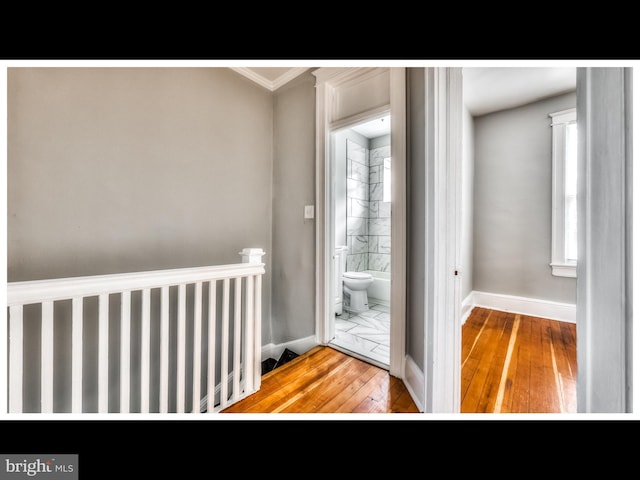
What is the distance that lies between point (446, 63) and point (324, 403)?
1466 mm

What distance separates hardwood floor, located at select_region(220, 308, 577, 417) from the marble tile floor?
14 centimetres

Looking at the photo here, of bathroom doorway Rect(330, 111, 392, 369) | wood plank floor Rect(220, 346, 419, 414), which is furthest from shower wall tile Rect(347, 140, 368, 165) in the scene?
wood plank floor Rect(220, 346, 419, 414)

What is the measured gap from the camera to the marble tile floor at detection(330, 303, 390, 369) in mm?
1859

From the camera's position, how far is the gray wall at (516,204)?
8.32 feet

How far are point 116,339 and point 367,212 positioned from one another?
3.27m

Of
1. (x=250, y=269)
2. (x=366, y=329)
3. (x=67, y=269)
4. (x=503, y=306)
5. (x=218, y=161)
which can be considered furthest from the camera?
(x=503, y=306)

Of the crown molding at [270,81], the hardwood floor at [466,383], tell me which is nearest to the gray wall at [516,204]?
the hardwood floor at [466,383]

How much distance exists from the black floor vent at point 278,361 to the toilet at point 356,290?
1.10 meters

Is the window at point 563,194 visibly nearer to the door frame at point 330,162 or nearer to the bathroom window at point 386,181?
the bathroom window at point 386,181

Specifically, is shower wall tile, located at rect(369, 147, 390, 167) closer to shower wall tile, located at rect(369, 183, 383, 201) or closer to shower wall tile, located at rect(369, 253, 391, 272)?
shower wall tile, located at rect(369, 183, 383, 201)

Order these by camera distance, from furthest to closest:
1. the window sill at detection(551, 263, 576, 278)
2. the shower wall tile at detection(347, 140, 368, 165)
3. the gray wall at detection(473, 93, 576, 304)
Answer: the shower wall tile at detection(347, 140, 368, 165), the gray wall at detection(473, 93, 576, 304), the window sill at detection(551, 263, 576, 278)
